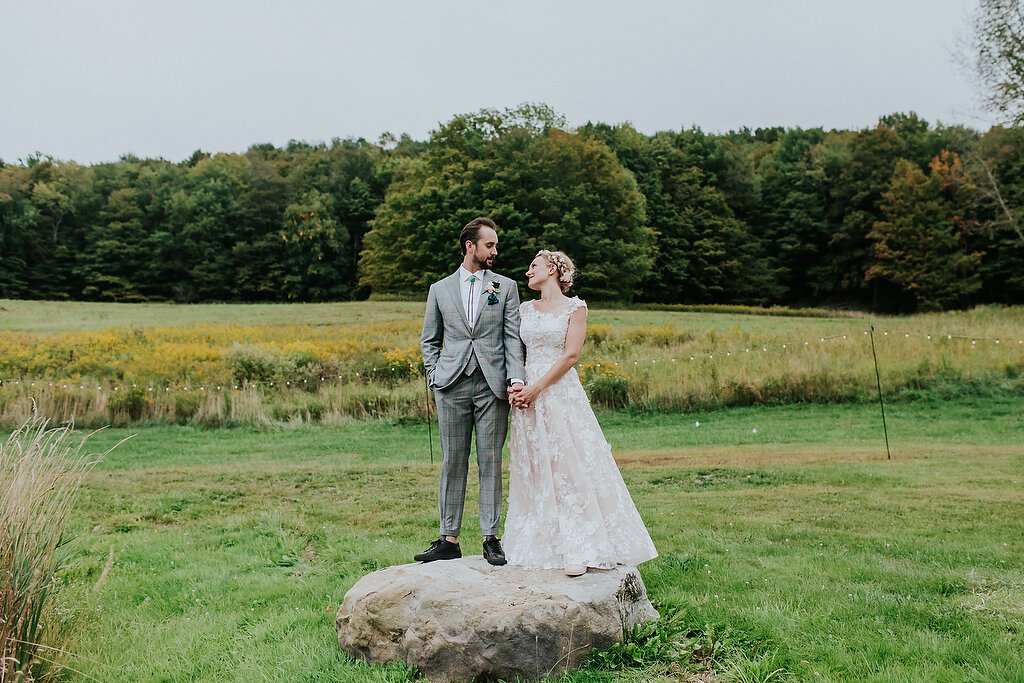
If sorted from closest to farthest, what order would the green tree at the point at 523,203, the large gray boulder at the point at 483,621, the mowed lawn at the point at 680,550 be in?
the large gray boulder at the point at 483,621, the mowed lawn at the point at 680,550, the green tree at the point at 523,203

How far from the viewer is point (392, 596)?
4.51m

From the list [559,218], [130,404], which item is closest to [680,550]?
[130,404]

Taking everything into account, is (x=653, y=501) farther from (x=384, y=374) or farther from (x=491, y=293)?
(x=384, y=374)

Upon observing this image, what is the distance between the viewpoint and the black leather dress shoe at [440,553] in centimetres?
528

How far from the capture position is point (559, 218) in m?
45.5

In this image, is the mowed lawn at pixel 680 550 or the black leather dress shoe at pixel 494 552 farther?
the black leather dress shoe at pixel 494 552

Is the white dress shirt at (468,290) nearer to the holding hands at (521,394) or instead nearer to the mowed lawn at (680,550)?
the holding hands at (521,394)

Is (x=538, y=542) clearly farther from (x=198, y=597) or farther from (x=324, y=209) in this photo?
(x=324, y=209)

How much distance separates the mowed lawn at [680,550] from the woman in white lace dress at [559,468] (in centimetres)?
71

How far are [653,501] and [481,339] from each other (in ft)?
16.3

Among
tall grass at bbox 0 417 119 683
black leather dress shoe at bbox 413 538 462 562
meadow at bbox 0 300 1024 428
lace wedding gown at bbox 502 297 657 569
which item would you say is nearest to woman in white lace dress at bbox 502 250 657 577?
lace wedding gown at bbox 502 297 657 569

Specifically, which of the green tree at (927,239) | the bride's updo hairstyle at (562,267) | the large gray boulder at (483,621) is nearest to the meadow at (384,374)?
the bride's updo hairstyle at (562,267)

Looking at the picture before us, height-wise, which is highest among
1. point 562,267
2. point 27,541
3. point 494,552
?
point 562,267

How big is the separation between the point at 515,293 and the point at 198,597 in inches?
134
